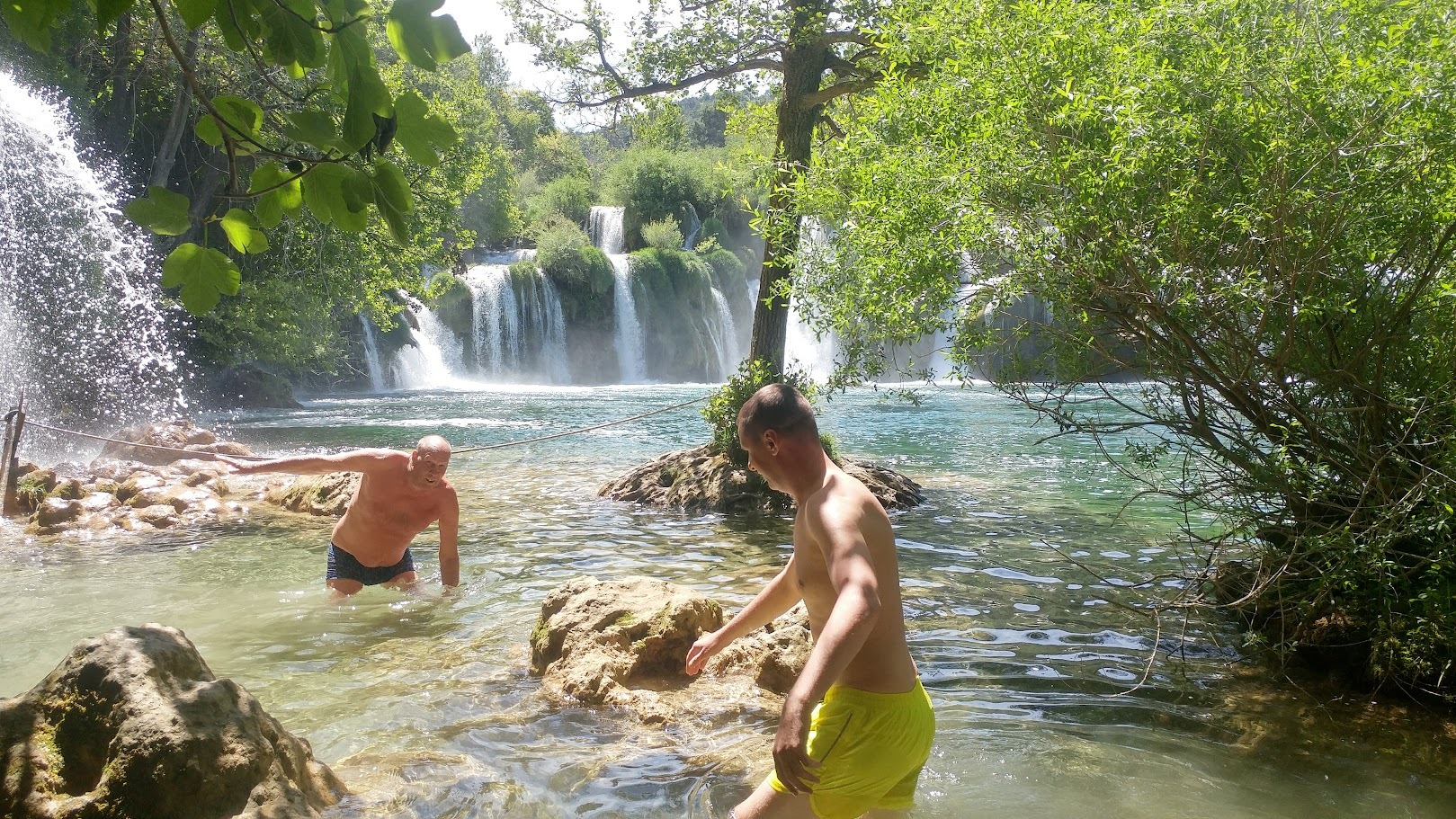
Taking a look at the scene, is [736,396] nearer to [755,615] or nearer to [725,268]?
[755,615]

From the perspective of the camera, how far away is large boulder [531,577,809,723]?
17.1ft

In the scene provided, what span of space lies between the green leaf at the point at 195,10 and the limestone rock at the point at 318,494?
32.7 feet

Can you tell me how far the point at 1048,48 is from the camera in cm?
582

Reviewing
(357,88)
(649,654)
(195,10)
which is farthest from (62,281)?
(357,88)

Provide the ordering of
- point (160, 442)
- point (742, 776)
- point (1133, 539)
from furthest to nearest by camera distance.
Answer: point (160, 442) → point (1133, 539) → point (742, 776)

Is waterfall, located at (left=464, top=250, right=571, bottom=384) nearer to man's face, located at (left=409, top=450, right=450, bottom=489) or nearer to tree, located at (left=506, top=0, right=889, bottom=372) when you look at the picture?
tree, located at (left=506, top=0, right=889, bottom=372)

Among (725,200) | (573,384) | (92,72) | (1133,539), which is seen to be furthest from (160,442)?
(725,200)

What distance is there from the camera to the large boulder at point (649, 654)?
5219 millimetres

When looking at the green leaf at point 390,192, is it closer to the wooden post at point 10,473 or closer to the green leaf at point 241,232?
the green leaf at point 241,232

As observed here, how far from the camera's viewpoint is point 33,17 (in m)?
1.71

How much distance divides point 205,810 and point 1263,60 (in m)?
5.65

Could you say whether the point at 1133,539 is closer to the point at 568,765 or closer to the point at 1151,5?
the point at 1151,5

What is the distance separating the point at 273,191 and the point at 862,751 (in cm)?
211

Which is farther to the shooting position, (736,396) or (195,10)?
(736,396)
